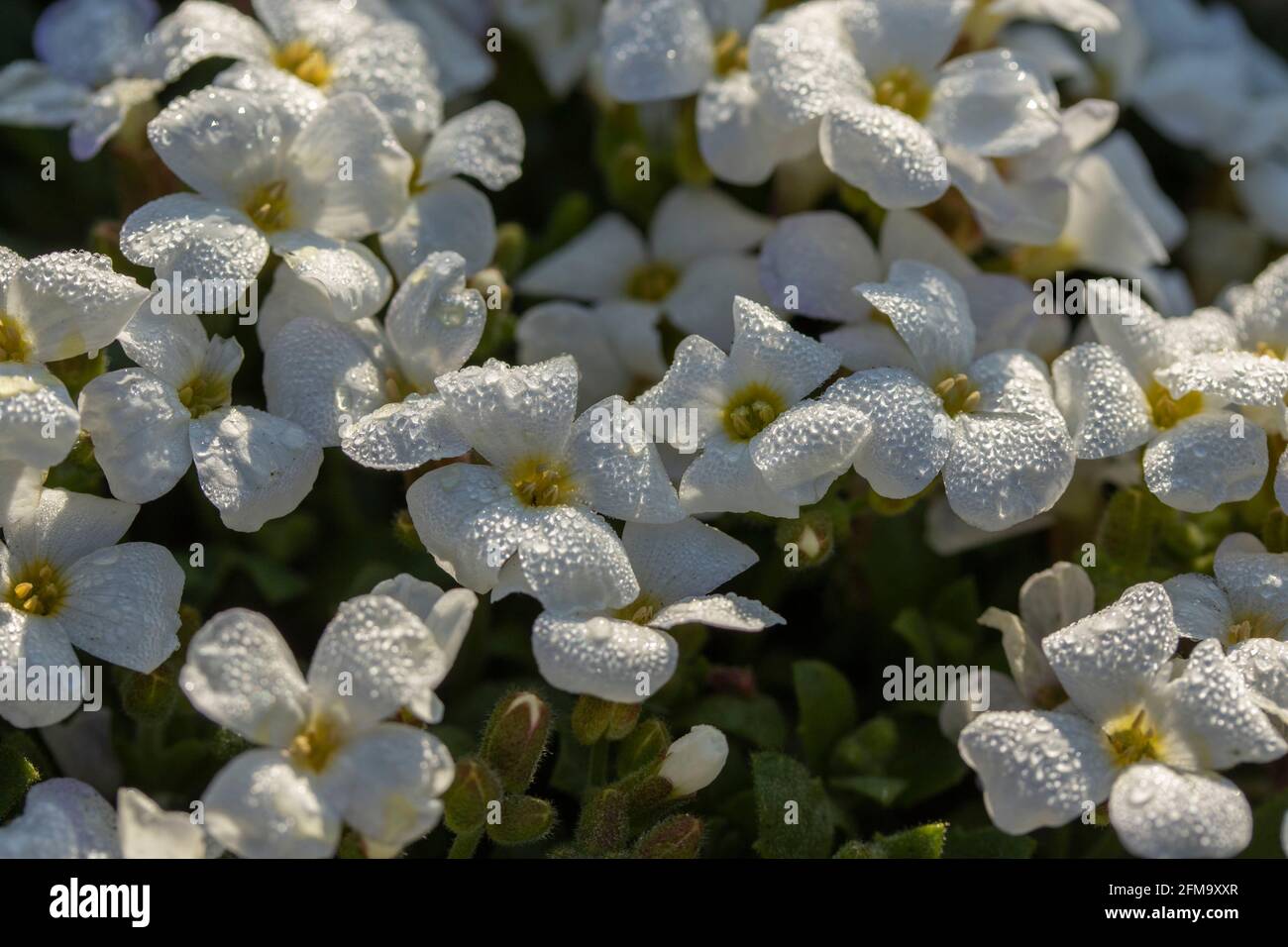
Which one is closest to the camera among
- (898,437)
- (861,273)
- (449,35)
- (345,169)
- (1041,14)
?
(898,437)

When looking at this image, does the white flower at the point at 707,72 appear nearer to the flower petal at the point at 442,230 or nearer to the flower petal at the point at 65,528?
the flower petal at the point at 442,230

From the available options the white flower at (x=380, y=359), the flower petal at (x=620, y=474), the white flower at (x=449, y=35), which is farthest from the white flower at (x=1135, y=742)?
the white flower at (x=449, y=35)

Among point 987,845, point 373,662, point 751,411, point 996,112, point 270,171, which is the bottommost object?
point 987,845

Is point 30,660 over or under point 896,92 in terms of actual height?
under

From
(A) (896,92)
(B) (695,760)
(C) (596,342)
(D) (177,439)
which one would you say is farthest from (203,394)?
(A) (896,92)

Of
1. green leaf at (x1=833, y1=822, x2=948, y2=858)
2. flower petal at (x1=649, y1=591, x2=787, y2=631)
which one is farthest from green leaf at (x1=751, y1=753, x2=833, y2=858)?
flower petal at (x1=649, y1=591, x2=787, y2=631)

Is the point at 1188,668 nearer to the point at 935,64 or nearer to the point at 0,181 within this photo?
the point at 935,64

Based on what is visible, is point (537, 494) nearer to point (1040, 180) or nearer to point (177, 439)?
point (177, 439)
